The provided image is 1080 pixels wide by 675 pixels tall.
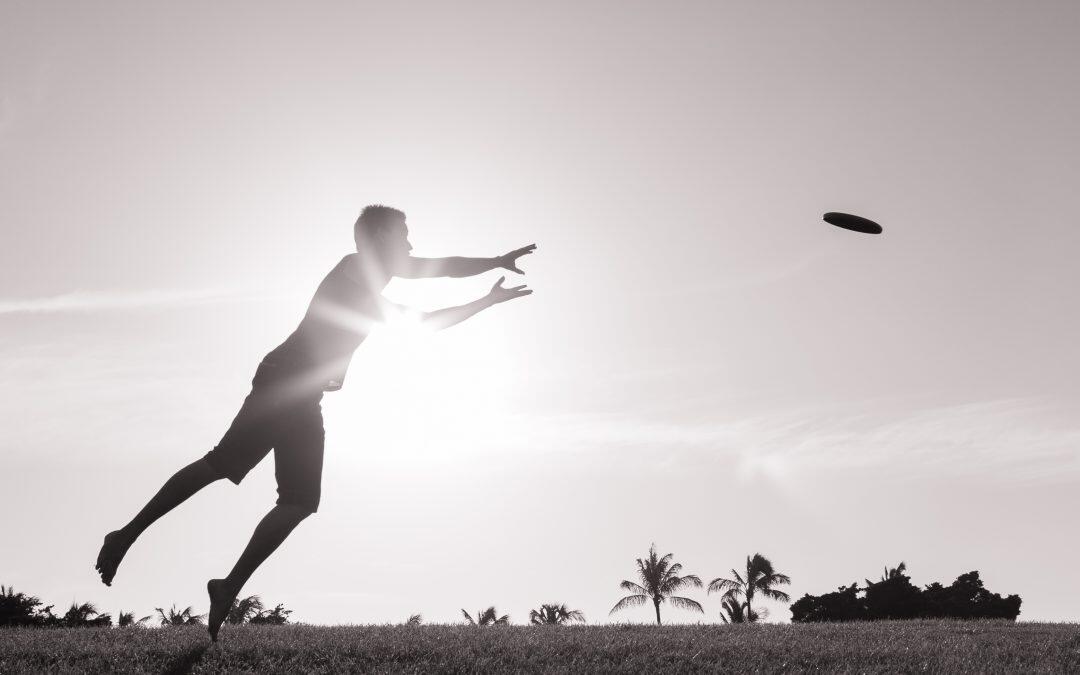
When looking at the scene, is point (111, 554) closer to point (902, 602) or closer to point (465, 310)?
point (465, 310)

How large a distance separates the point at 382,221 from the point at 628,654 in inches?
186

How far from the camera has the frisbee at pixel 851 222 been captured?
1176cm

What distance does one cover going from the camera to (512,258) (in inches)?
261

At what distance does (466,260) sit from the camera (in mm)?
6609

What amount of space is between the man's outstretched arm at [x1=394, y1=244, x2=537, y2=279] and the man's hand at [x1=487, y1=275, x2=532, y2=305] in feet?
0.41

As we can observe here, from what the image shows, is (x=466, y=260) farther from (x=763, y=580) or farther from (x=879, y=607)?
(x=763, y=580)

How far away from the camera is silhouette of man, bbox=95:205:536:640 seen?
6230 millimetres

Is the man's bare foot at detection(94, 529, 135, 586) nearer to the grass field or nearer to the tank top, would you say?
the grass field

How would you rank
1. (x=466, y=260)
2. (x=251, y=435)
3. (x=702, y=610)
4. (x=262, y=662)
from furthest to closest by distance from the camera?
(x=702, y=610) → (x=262, y=662) → (x=466, y=260) → (x=251, y=435)

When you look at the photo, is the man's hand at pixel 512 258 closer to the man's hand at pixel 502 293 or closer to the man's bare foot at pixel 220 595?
the man's hand at pixel 502 293

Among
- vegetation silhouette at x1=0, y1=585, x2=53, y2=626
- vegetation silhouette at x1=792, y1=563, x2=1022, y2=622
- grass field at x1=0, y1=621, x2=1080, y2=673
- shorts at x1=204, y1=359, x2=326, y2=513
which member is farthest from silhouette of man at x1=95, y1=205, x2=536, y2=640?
vegetation silhouette at x1=792, y1=563, x2=1022, y2=622

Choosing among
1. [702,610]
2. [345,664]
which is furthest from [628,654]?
[702,610]

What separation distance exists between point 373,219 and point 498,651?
4320 millimetres

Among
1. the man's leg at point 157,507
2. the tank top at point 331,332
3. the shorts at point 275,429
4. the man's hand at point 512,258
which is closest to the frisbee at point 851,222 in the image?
the man's hand at point 512,258
